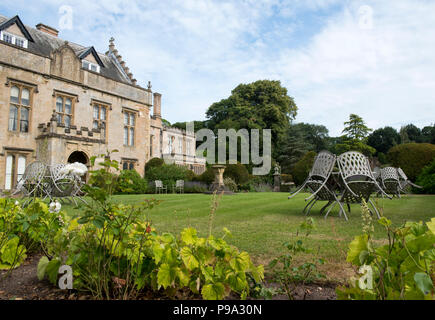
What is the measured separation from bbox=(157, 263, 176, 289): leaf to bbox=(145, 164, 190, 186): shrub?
18574mm

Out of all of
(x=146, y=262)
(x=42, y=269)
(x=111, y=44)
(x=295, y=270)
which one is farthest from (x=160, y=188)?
(x=295, y=270)

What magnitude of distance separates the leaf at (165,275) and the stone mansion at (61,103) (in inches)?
494

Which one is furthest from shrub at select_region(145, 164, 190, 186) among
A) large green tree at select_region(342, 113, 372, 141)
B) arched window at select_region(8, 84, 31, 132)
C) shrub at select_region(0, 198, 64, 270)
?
large green tree at select_region(342, 113, 372, 141)

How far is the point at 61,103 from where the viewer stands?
56.9 feet

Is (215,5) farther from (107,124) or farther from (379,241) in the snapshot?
(107,124)

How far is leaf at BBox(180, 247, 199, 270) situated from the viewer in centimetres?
150

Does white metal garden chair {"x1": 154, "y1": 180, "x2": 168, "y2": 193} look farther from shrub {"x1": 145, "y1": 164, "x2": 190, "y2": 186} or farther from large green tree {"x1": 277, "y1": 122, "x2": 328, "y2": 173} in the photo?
large green tree {"x1": 277, "y1": 122, "x2": 328, "y2": 173}

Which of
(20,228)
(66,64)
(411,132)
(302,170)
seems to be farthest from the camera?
(411,132)

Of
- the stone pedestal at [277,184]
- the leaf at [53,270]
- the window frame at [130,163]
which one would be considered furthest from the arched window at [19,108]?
the stone pedestal at [277,184]

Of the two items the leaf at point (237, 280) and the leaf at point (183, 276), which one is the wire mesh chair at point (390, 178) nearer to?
the leaf at point (237, 280)

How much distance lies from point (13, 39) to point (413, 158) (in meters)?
24.8

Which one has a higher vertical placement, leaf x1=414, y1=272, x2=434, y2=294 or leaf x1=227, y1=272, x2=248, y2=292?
leaf x1=414, y1=272, x2=434, y2=294

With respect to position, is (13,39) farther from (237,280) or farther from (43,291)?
(237,280)

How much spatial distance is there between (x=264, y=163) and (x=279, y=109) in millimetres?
8533
